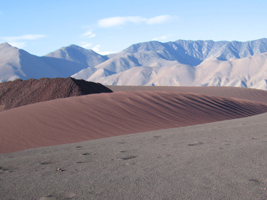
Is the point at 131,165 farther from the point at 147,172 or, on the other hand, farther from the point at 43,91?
the point at 43,91

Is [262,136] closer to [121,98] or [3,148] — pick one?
[3,148]

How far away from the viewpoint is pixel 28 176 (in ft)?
16.7

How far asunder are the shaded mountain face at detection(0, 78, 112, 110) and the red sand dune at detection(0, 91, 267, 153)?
733 centimetres

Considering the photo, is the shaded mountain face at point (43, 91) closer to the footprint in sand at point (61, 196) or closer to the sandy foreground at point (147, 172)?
the sandy foreground at point (147, 172)

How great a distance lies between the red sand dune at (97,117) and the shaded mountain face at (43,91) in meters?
7.33

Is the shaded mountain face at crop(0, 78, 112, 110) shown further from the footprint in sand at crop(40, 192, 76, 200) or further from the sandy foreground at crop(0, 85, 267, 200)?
the footprint in sand at crop(40, 192, 76, 200)

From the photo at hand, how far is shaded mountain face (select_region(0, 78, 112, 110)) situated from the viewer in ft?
80.8

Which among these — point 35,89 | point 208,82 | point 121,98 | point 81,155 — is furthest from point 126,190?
point 208,82

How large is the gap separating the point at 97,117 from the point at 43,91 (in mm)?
13165

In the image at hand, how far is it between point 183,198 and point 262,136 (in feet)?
15.7

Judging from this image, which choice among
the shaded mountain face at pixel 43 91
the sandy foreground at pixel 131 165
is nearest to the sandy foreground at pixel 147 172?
the sandy foreground at pixel 131 165

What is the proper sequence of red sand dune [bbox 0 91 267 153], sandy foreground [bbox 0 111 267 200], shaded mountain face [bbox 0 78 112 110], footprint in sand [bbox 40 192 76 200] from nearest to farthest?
footprint in sand [bbox 40 192 76 200], sandy foreground [bbox 0 111 267 200], red sand dune [bbox 0 91 267 153], shaded mountain face [bbox 0 78 112 110]

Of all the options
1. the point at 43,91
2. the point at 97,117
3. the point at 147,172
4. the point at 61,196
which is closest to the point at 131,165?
the point at 147,172

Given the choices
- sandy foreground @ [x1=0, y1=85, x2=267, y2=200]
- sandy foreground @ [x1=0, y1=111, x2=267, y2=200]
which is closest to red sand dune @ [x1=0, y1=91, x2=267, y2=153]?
sandy foreground @ [x1=0, y1=85, x2=267, y2=200]
